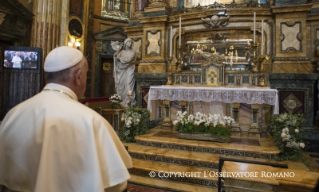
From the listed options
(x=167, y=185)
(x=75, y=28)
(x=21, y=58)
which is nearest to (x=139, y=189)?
(x=167, y=185)

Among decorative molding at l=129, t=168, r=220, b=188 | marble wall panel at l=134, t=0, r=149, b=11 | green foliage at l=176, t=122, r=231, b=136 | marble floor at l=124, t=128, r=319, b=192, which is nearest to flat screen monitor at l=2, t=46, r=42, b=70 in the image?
marble wall panel at l=134, t=0, r=149, b=11

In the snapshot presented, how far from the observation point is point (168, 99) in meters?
6.30

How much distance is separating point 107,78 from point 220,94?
28.8 ft

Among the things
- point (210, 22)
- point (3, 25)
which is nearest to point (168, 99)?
point (210, 22)

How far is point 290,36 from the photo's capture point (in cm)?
662

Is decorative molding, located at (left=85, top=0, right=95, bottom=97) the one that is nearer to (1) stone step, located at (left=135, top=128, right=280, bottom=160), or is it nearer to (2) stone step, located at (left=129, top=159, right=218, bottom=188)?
(1) stone step, located at (left=135, top=128, right=280, bottom=160)

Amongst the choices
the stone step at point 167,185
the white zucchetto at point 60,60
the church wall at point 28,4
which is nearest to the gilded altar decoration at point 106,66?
the church wall at point 28,4

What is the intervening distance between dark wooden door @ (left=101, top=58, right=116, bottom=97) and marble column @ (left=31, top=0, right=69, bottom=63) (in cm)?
312

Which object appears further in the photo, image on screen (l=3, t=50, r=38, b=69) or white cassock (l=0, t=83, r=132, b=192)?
image on screen (l=3, t=50, r=38, b=69)

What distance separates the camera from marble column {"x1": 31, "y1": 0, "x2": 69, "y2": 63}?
366 inches

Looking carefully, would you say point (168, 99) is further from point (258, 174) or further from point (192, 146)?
point (258, 174)

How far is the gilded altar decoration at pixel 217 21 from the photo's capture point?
23.3 feet

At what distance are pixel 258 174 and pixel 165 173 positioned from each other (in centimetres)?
235

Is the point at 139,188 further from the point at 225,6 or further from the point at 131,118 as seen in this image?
the point at 225,6
